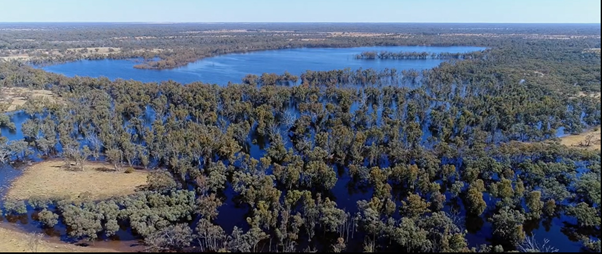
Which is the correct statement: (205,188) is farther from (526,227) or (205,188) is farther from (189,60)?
(189,60)

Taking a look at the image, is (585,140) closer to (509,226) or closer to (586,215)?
(586,215)

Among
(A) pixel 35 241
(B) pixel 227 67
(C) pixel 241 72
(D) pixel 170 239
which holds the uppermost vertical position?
(B) pixel 227 67

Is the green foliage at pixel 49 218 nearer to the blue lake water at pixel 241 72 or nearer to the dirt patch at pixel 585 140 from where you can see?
the blue lake water at pixel 241 72

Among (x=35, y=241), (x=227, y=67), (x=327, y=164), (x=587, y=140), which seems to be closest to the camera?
(x=35, y=241)

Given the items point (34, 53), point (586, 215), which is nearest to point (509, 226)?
point (586, 215)

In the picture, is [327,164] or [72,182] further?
[327,164]

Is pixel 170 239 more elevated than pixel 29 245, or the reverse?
pixel 170 239
